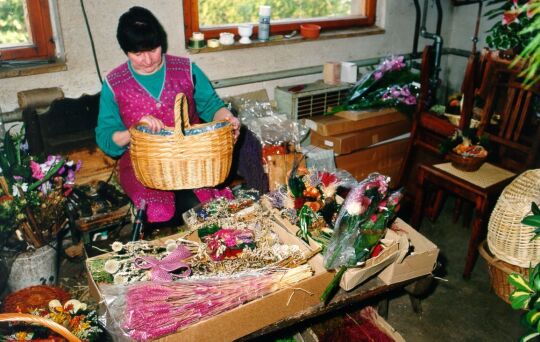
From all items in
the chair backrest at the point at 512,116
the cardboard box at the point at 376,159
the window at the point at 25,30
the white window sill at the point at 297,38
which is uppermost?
the window at the point at 25,30

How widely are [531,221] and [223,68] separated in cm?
266

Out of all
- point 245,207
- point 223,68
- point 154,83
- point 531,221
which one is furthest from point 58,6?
point 531,221

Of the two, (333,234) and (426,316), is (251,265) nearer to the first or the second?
(333,234)

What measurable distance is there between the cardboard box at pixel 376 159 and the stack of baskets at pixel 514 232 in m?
1.13

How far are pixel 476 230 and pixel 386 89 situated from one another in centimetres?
155

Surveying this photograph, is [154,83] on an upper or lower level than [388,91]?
upper

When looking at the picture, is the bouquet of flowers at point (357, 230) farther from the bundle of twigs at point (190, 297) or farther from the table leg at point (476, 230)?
the table leg at point (476, 230)

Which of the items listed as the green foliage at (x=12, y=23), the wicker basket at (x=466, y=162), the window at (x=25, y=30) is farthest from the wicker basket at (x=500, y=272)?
the green foliage at (x=12, y=23)

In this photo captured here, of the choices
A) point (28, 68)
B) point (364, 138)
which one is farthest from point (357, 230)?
point (28, 68)

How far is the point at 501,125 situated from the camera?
3.37m

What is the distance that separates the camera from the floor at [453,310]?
2.85m

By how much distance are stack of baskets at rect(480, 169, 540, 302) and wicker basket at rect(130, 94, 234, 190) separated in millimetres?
1769

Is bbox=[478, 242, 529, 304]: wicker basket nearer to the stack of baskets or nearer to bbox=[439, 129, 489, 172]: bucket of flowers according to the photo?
the stack of baskets

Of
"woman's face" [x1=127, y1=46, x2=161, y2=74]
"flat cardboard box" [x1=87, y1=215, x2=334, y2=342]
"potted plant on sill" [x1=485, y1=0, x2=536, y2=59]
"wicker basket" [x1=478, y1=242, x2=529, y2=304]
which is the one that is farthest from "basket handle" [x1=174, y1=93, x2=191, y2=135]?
"potted plant on sill" [x1=485, y1=0, x2=536, y2=59]
